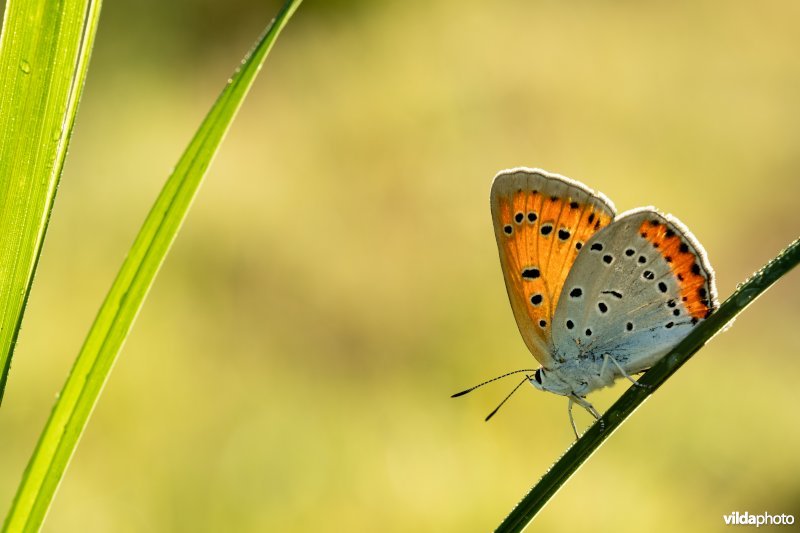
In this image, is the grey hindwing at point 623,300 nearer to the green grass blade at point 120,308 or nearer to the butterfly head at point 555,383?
the butterfly head at point 555,383

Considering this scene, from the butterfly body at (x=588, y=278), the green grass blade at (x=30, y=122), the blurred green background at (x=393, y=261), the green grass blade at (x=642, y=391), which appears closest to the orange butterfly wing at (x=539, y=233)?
Result: the butterfly body at (x=588, y=278)

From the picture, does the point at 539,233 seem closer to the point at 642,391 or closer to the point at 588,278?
the point at 588,278

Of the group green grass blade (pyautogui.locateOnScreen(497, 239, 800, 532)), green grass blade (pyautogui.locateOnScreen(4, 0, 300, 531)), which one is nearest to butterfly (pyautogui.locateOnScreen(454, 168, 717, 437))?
green grass blade (pyautogui.locateOnScreen(497, 239, 800, 532))

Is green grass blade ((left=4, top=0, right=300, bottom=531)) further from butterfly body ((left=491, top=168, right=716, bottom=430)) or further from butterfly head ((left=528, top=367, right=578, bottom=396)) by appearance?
butterfly head ((left=528, top=367, right=578, bottom=396))

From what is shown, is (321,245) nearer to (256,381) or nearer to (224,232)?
(224,232)

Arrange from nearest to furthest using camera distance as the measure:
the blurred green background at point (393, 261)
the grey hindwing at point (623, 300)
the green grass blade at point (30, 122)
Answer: the green grass blade at point (30, 122)
the grey hindwing at point (623, 300)
the blurred green background at point (393, 261)

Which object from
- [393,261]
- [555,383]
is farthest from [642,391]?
[393,261]
